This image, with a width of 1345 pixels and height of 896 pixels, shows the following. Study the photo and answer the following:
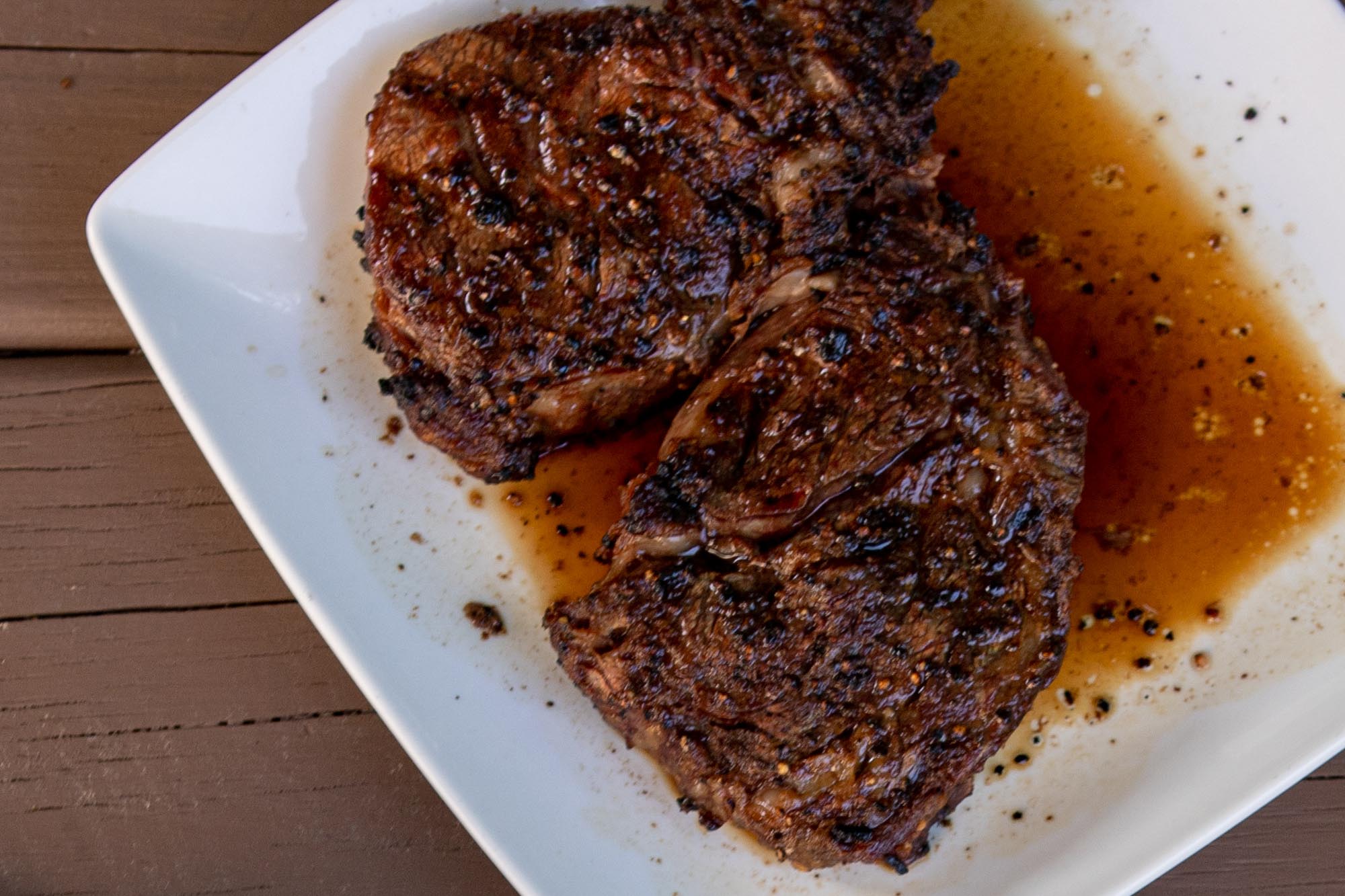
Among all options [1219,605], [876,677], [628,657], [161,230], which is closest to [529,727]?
[628,657]

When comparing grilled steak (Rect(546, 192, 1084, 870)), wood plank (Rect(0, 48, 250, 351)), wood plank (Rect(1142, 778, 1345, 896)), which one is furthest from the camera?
wood plank (Rect(1142, 778, 1345, 896))

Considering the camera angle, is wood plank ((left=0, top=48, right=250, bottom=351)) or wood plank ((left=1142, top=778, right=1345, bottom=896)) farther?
wood plank ((left=1142, top=778, right=1345, bottom=896))

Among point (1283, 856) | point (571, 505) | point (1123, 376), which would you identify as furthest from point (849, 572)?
point (1283, 856)

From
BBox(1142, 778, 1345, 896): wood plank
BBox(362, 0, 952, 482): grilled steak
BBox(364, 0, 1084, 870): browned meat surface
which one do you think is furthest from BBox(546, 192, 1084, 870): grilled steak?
BBox(1142, 778, 1345, 896): wood plank

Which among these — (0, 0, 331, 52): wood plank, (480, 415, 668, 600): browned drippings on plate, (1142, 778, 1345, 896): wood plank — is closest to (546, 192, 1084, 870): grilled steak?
(480, 415, 668, 600): browned drippings on plate

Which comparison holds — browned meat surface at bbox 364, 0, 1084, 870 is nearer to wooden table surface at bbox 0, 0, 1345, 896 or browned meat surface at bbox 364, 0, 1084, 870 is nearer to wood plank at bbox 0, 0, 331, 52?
wood plank at bbox 0, 0, 331, 52

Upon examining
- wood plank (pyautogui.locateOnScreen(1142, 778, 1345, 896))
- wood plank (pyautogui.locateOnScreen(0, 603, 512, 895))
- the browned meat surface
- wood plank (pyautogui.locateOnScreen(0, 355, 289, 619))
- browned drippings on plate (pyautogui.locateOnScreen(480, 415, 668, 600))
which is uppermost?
the browned meat surface

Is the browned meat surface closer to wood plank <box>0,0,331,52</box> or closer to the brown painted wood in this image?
wood plank <box>0,0,331,52</box>

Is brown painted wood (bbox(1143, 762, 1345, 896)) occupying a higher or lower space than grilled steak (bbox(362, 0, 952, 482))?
lower

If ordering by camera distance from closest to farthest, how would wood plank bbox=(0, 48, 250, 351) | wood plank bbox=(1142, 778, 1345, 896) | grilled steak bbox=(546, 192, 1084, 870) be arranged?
grilled steak bbox=(546, 192, 1084, 870) < wood plank bbox=(0, 48, 250, 351) < wood plank bbox=(1142, 778, 1345, 896)
